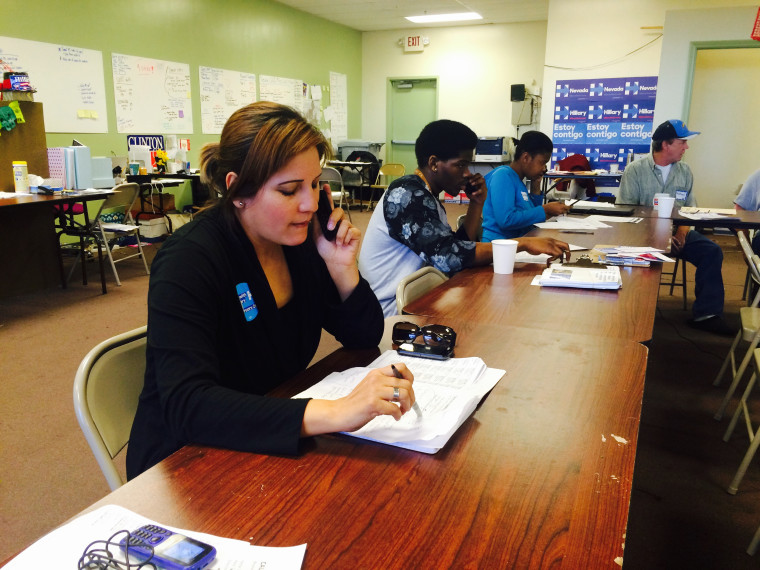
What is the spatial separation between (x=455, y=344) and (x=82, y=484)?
5.01 ft

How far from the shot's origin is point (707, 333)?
12.3 feet

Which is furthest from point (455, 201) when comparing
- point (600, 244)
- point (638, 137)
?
point (600, 244)

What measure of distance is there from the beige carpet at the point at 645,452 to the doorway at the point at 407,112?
7468mm

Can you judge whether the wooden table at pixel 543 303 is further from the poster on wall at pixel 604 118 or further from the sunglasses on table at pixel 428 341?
the poster on wall at pixel 604 118

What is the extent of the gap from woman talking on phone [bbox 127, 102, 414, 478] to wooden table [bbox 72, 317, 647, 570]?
6cm

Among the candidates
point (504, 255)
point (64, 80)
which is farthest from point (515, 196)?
point (64, 80)

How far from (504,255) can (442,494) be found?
146cm

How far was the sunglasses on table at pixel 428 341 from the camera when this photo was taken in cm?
122

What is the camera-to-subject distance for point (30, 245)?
462cm

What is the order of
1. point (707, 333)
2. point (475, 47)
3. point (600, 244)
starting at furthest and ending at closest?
point (475, 47) < point (707, 333) < point (600, 244)

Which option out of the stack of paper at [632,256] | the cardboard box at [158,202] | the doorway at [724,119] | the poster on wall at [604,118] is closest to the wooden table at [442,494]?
the stack of paper at [632,256]

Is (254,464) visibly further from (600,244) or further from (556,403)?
(600,244)

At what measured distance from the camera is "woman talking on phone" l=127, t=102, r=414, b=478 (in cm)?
88

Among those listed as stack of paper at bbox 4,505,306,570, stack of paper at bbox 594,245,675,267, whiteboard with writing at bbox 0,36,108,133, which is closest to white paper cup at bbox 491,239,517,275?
stack of paper at bbox 594,245,675,267
